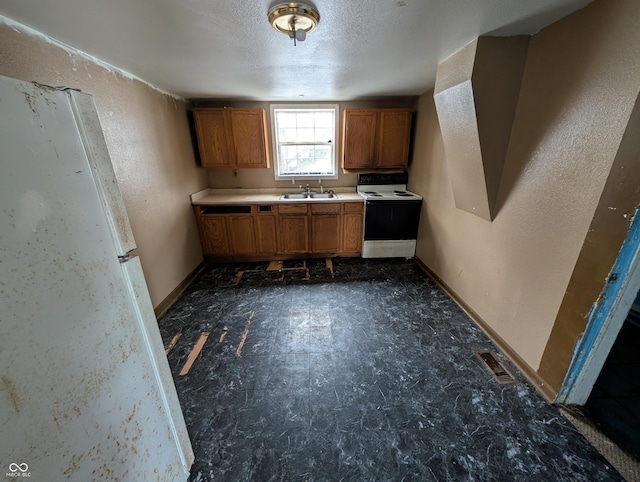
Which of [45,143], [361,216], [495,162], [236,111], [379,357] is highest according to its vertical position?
[236,111]

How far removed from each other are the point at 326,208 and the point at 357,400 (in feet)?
7.58

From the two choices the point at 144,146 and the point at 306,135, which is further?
the point at 306,135

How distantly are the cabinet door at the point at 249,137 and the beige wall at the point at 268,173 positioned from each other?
26cm

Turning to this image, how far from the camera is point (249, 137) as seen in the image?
129 inches

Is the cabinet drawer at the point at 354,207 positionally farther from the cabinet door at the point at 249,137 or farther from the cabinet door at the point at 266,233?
the cabinet door at the point at 249,137

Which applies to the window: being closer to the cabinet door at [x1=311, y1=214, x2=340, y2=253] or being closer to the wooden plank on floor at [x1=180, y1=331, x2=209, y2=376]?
the cabinet door at [x1=311, y1=214, x2=340, y2=253]

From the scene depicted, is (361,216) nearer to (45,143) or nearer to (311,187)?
(311,187)

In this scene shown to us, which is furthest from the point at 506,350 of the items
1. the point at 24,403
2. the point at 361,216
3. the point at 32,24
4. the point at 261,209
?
the point at 32,24

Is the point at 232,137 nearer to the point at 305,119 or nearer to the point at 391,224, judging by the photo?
the point at 305,119

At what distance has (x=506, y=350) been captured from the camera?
73.3 inches

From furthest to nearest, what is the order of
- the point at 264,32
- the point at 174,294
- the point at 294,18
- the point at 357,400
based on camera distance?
the point at 174,294
the point at 357,400
the point at 264,32
the point at 294,18

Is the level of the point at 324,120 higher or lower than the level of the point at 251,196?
higher

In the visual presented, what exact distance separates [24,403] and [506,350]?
248 cm

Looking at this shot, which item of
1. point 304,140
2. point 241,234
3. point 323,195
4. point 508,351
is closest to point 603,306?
point 508,351
